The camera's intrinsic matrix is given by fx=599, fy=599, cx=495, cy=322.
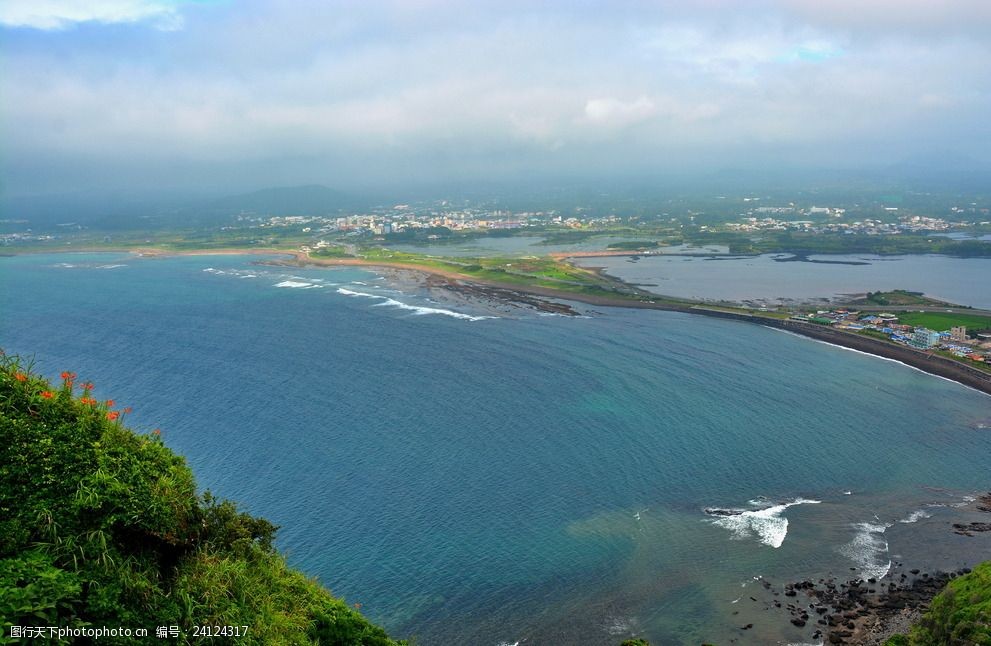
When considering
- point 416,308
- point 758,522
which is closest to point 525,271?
point 416,308

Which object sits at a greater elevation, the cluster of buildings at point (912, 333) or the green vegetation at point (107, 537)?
the green vegetation at point (107, 537)

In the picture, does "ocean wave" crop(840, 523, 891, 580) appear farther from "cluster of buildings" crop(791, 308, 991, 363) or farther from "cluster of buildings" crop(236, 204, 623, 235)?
"cluster of buildings" crop(236, 204, 623, 235)

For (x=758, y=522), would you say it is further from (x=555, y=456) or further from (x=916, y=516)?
(x=555, y=456)

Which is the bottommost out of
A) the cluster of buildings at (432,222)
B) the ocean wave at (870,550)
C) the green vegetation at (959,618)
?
the ocean wave at (870,550)

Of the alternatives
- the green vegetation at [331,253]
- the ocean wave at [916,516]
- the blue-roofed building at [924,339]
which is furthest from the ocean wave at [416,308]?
the ocean wave at [916,516]

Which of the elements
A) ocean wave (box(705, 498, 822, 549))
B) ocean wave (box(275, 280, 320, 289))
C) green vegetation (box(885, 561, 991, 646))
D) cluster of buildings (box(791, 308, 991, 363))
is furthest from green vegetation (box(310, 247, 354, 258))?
green vegetation (box(885, 561, 991, 646))

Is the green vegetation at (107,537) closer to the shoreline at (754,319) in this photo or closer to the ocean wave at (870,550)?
the ocean wave at (870,550)
